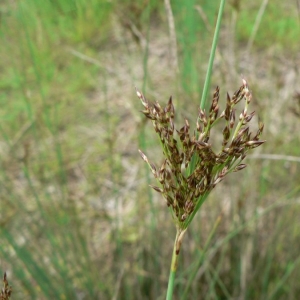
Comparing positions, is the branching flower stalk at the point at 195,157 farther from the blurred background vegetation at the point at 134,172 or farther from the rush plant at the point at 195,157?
the blurred background vegetation at the point at 134,172

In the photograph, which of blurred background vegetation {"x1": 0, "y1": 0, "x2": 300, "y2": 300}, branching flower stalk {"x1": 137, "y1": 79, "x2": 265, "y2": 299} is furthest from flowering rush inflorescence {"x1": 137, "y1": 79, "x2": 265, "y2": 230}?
blurred background vegetation {"x1": 0, "y1": 0, "x2": 300, "y2": 300}

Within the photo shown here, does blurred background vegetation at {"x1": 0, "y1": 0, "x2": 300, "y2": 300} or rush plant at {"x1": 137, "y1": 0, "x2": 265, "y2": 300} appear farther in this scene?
blurred background vegetation at {"x1": 0, "y1": 0, "x2": 300, "y2": 300}

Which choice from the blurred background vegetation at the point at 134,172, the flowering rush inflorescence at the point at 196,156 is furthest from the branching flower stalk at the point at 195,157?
the blurred background vegetation at the point at 134,172

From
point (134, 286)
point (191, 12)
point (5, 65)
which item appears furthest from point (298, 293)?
point (5, 65)

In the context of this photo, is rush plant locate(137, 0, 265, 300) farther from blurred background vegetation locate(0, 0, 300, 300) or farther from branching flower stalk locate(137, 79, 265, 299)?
blurred background vegetation locate(0, 0, 300, 300)

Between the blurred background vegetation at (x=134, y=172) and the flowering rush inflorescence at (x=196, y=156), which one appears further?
the blurred background vegetation at (x=134, y=172)

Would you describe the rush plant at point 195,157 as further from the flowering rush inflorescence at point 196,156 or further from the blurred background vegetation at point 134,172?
the blurred background vegetation at point 134,172

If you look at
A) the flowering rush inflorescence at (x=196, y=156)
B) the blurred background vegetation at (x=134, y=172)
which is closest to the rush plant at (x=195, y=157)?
the flowering rush inflorescence at (x=196, y=156)

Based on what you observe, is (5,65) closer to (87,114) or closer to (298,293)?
(87,114)

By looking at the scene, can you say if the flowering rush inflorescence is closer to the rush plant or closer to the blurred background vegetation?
the rush plant
